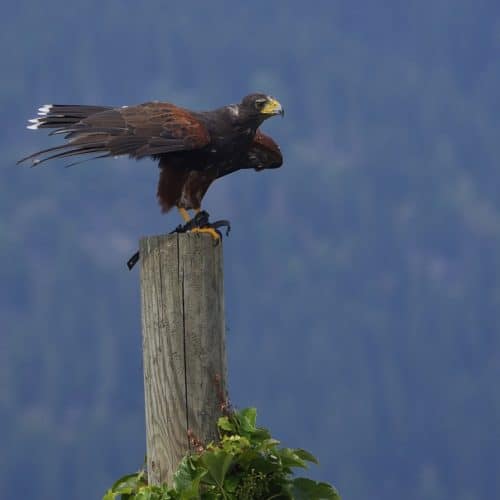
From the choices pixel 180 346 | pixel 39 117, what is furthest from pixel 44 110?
pixel 180 346

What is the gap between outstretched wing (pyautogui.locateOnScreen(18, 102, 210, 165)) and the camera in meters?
4.45

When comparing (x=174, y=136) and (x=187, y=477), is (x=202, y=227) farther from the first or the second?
(x=187, y=477)

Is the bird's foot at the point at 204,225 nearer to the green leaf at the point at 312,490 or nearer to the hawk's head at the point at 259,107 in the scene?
the hawk's head at the point at 259,107

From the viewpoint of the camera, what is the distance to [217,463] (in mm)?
3723

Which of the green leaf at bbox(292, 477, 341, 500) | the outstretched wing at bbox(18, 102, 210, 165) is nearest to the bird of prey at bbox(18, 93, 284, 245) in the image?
the outstretched wing at bbox(18, 102, 210, 165)

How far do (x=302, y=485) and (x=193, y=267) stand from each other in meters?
1.24

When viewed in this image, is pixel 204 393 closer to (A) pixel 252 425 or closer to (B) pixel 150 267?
(A) pixel 252 425

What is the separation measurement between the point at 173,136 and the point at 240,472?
1986mm

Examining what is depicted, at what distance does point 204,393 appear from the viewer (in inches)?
155

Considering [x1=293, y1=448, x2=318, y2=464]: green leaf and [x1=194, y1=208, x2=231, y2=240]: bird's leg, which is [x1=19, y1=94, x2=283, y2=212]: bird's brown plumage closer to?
[x1=194, y1=208, x2=231, y2=240]: bird's leg

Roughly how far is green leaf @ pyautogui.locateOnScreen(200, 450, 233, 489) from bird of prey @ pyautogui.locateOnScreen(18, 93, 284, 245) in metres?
1.14

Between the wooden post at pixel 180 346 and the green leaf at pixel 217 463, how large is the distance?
0.21 meters

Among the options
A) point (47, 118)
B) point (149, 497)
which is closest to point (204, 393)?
point (149, 497)

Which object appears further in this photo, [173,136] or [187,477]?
[173,136]
